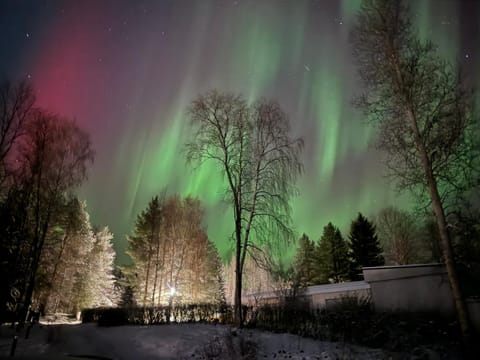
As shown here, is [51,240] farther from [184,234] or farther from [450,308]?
[450,308]

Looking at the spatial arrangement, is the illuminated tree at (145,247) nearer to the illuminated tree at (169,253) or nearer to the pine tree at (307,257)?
the illuminated tree at (169,253)

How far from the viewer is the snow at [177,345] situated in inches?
376

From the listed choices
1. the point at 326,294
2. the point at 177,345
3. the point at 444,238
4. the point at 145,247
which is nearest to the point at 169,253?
the point at 145,247

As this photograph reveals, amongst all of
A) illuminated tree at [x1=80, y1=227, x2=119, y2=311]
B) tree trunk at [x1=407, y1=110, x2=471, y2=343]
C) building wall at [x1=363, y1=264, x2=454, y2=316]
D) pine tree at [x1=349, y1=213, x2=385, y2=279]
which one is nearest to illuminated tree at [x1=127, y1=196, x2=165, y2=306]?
illuminated tree at [x1=80, y1=227, x2=119, y2=311]

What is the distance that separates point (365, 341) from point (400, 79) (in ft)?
30.4

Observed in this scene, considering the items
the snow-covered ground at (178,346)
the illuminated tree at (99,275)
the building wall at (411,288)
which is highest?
the illuminated tree at (99,275)

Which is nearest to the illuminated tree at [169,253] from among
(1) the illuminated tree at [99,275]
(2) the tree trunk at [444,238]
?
(1) the illuminated tree at [99,275]

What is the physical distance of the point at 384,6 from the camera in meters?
11.8

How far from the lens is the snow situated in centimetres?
955

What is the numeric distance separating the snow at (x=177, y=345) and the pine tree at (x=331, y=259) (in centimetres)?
2710

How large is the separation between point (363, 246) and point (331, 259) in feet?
14.7

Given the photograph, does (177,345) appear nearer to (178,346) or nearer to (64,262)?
(178,346)

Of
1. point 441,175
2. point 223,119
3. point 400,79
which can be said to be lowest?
point 441,175

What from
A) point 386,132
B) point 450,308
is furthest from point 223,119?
point 450,308
